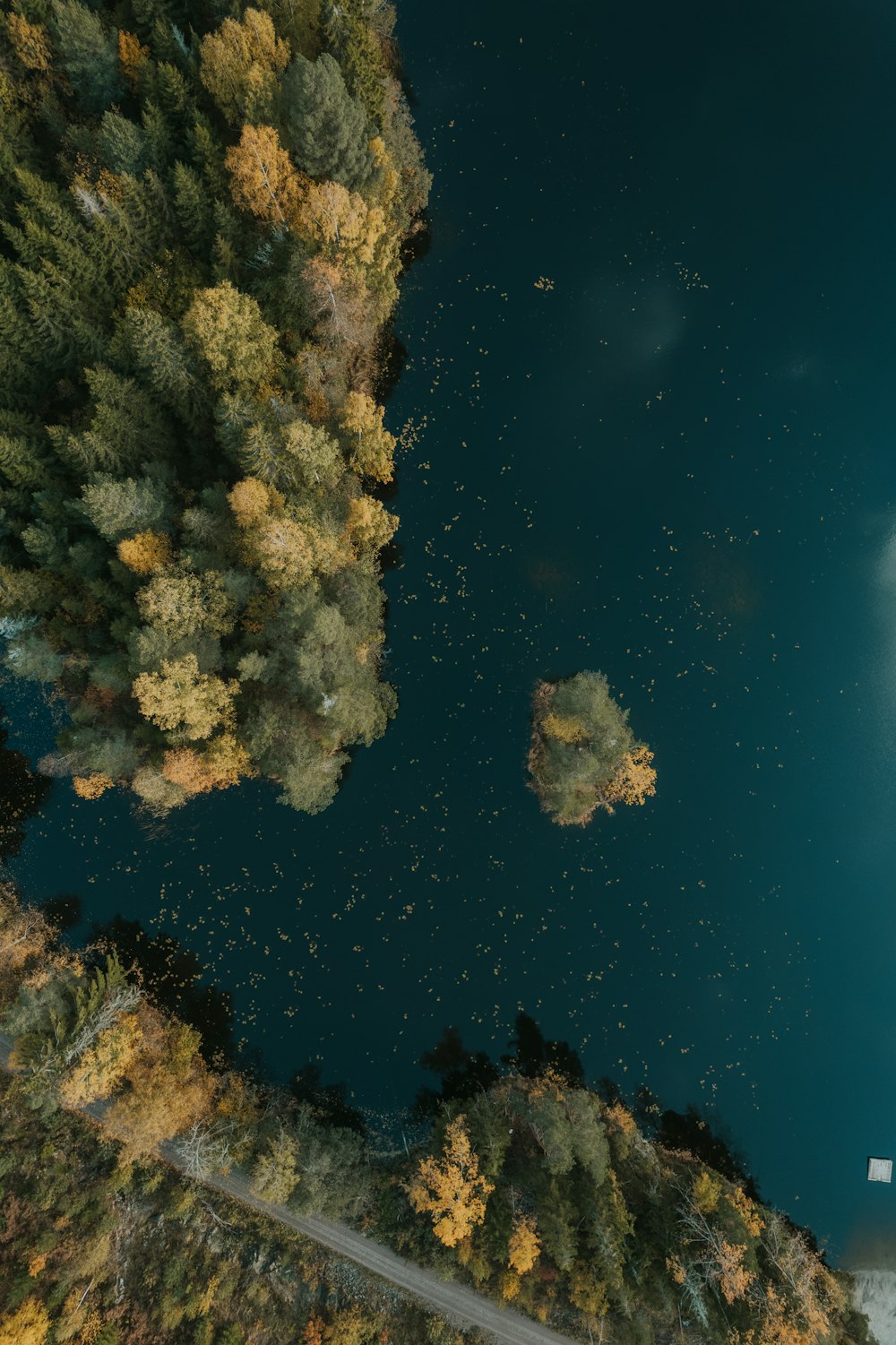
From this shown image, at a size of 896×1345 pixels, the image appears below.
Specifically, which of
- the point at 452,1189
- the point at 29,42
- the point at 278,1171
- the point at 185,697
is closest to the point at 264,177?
the point at 29,42

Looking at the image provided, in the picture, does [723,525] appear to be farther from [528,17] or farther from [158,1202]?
[158,1202]

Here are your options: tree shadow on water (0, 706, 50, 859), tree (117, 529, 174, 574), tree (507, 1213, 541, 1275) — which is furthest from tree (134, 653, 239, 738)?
tree (507, 1213, 541, 1275)

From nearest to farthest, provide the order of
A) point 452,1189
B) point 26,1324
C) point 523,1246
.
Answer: point 523,1246 < point 26,1324 < point 452,1189

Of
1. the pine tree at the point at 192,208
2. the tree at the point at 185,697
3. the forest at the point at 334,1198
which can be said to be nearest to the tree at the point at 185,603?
the tree at the point at 185,697

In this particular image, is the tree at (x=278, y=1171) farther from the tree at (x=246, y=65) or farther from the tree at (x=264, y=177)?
the tree at (x=246, y=65)

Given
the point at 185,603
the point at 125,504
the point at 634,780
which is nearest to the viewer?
the point at 125,504

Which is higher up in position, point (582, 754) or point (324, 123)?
point (324, 123)

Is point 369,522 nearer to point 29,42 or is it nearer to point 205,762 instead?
point 205,762
